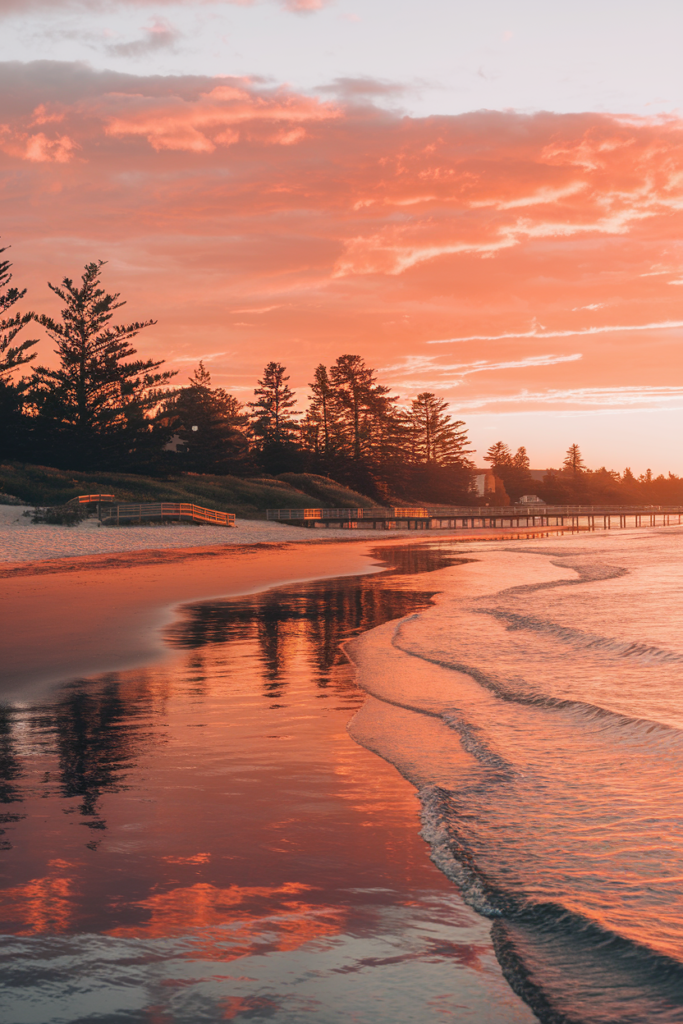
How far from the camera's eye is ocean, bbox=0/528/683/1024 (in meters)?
4.23

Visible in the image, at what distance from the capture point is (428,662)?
46.4 ft

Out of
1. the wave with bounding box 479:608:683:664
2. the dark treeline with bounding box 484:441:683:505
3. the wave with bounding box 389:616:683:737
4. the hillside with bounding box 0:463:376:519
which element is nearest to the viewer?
the wave with bounding box 389:616:683:737

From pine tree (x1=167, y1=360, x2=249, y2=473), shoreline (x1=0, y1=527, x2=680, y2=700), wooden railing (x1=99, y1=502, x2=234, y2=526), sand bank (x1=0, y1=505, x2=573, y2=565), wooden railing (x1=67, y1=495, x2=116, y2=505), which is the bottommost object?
shoreline (x1=0, y1=527, x2=680, y2=700)

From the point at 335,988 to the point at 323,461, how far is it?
11611 centimetres

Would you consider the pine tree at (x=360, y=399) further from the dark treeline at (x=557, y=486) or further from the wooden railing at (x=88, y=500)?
the wooden railing at (x=88, y=500)

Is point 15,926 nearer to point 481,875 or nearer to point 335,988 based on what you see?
point 335,988

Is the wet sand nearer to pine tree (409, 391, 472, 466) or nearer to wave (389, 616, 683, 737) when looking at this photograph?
wave (389, 616, 683, 737)

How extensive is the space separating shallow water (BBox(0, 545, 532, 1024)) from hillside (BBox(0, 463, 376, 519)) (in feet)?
181

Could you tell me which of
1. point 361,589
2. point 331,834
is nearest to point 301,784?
point 331,834

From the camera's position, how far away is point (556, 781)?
7668 millimetres

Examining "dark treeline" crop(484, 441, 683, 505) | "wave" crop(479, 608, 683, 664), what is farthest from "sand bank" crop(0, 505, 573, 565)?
"dark treeline" crop(484, 441, 683, 505)

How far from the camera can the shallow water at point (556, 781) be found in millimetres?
4531

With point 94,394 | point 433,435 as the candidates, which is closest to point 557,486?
point 433,435

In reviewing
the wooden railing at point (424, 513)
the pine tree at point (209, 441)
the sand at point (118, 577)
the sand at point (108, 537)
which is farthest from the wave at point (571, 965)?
the pine tree at point (209, 441)
